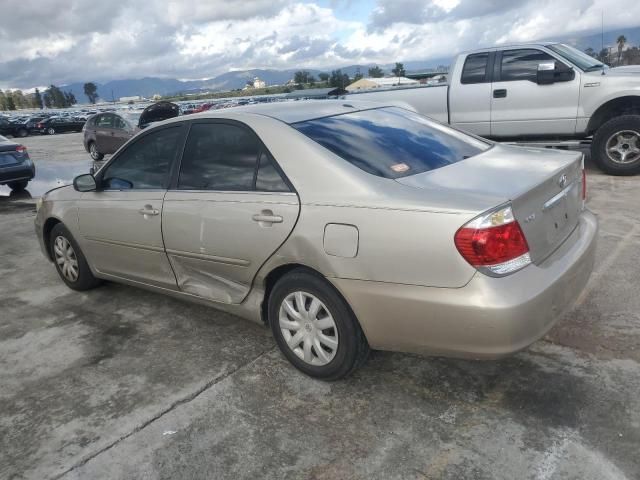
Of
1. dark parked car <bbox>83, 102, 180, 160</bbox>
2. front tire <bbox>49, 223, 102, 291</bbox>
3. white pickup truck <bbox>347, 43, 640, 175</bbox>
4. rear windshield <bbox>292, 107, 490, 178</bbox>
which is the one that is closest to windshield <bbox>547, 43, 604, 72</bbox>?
white pickup truck <bbox>347, 43, 640, 175</bbox>

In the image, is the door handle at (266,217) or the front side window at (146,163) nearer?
the door handle at (266,217)

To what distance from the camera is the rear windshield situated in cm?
297

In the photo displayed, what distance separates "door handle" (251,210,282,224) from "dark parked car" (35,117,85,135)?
3859 cm

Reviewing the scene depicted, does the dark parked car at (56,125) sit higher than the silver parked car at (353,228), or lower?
lower

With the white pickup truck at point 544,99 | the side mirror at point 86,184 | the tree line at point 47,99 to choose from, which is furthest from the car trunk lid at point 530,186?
the tree line at point 47,99

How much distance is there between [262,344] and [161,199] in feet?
3.91

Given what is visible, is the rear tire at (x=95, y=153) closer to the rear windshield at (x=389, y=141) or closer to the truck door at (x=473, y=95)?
the truck door at (x=473, y=95)

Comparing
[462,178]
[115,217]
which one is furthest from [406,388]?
[115,217]

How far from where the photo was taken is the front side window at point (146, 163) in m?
3.78

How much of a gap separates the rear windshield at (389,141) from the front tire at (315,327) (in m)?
0.69

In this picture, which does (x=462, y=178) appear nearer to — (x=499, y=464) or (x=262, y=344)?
(x=499, y=464)

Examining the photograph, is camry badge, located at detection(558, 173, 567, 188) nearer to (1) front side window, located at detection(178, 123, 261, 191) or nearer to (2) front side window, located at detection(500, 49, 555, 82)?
(1) front side window, located at detection(178, 123, 261, 191)

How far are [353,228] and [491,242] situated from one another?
65 cm

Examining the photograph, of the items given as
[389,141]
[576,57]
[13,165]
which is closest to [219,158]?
[389,141]
